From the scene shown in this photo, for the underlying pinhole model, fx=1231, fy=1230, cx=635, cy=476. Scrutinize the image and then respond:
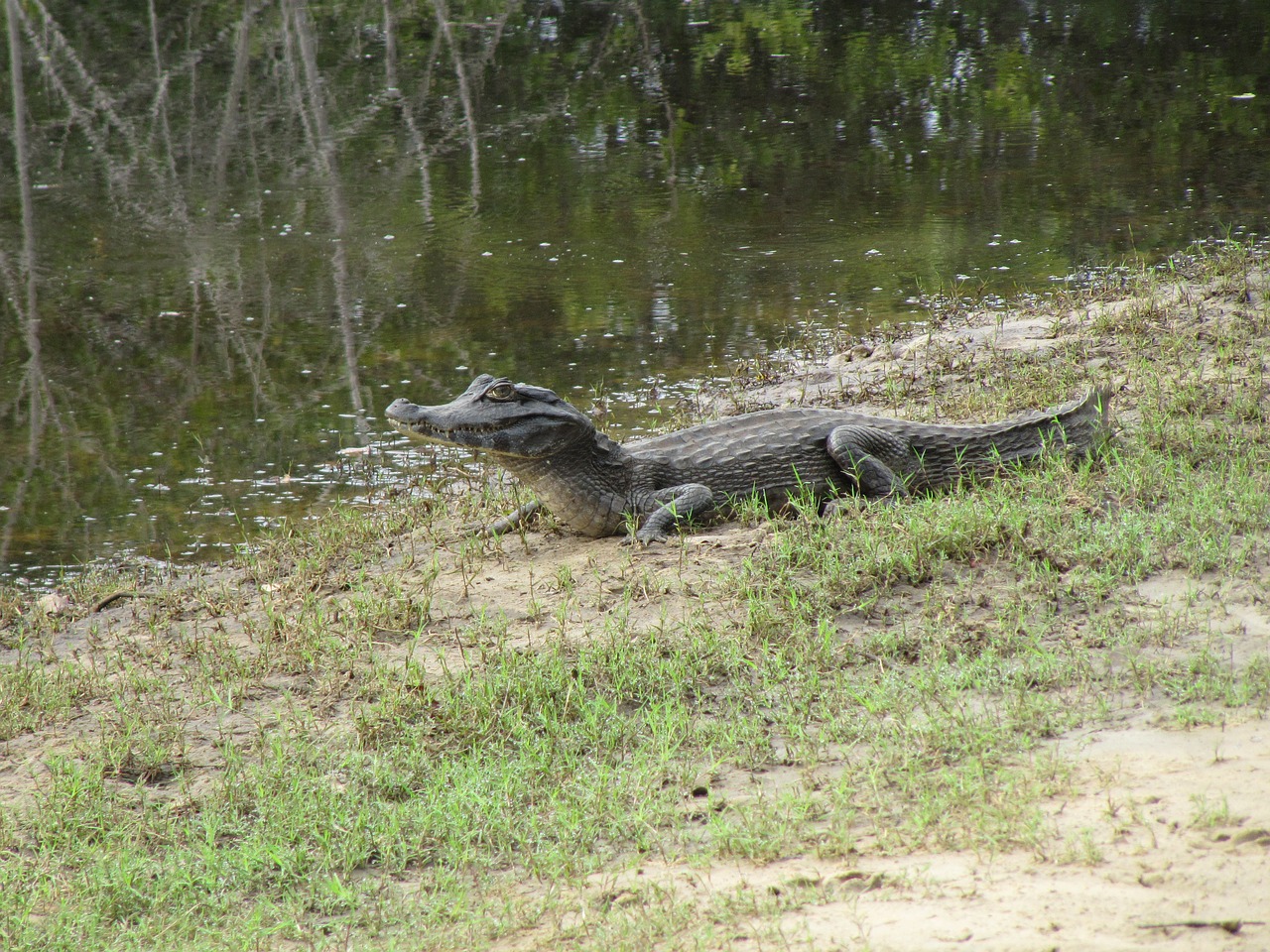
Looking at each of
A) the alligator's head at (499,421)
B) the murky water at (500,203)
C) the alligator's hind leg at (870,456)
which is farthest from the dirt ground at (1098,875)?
the murky water at (500,203)

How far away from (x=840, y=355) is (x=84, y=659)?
5.08m

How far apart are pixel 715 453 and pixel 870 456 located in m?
0.73

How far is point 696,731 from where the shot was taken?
3.88 metres

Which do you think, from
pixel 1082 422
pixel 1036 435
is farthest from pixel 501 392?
pixel 1082 422

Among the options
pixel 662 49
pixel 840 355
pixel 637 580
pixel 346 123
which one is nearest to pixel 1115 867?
pixel 637 580

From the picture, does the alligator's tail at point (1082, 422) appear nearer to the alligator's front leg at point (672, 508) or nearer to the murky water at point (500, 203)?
the alligator's front leg at point (672, 508)

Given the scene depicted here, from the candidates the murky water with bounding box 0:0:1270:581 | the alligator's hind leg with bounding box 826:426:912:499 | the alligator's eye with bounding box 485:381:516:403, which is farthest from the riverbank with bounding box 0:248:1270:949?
the murky water with bounding box 0:0:1270:581

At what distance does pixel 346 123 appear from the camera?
53.5 feet

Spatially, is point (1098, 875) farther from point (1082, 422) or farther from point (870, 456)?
point (1082, 422)

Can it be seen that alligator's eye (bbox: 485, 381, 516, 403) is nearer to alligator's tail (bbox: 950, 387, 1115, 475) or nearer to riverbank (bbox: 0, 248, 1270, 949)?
riverbank (bbox: 0, 248, 1270, 949)

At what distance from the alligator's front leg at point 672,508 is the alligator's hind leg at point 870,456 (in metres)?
0.65

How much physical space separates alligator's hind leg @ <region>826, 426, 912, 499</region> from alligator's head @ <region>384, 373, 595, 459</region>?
118 cm

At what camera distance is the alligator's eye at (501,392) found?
18.8 ft

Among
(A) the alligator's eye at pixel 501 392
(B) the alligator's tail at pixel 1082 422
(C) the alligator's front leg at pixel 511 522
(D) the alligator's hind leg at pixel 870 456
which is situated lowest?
(C) the alligator's front leg at pixel 511 522
